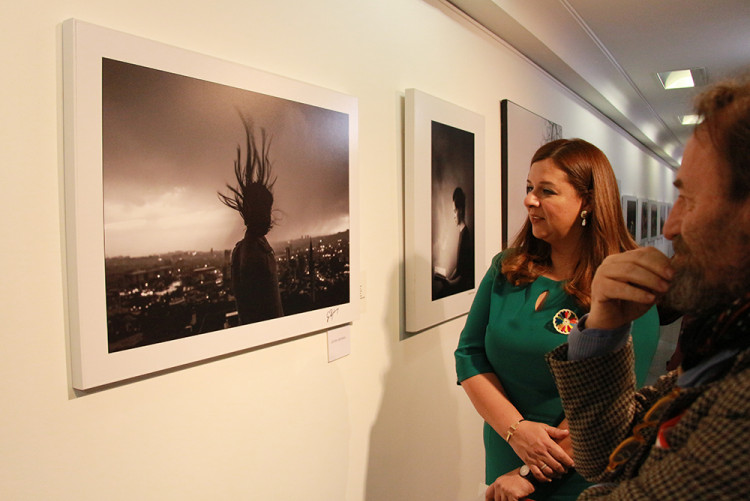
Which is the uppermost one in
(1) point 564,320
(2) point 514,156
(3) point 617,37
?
(3) point 617,37

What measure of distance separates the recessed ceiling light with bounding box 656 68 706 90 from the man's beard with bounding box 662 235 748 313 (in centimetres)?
537

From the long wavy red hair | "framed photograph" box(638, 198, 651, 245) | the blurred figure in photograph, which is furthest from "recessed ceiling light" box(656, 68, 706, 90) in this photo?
the long wavy red hair

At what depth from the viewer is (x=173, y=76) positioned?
50.5 inches

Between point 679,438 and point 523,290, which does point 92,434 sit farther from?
point 523,290

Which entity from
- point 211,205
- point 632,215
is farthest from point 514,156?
point 632,215

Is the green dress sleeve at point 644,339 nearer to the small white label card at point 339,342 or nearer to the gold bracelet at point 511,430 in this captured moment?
the gold bracelet at point 511,430

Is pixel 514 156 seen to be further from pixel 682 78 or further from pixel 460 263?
pixel 682 78

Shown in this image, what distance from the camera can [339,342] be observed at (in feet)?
6.27

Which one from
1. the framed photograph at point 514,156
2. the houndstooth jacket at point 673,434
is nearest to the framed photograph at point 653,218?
the framed photograph at point 514,156

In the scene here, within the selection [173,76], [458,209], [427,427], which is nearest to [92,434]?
[173,76]

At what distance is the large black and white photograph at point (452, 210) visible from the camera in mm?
2436

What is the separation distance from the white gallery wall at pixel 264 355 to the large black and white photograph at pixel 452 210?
0.80ft

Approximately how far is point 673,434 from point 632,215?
7.35m

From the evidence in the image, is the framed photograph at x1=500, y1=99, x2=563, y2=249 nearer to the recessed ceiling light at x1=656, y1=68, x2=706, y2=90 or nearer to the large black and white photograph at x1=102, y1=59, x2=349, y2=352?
the large black and white photograph at x1=102, y1=59, x2=349, y2=352
